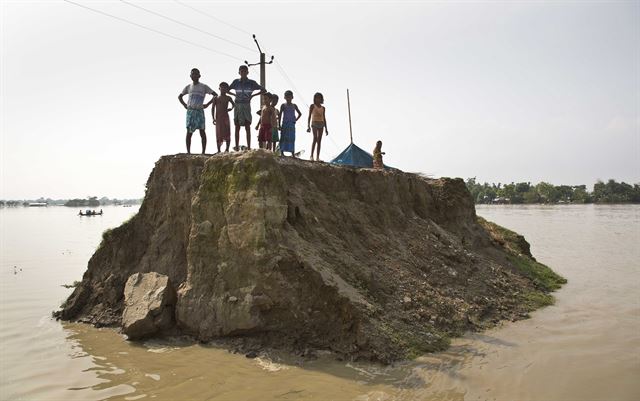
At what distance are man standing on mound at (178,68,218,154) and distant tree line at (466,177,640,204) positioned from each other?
2692 inches

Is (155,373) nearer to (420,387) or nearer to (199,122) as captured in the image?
(420,387)

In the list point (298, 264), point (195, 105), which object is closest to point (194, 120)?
point (195, 105)

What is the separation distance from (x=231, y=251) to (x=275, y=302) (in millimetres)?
1146

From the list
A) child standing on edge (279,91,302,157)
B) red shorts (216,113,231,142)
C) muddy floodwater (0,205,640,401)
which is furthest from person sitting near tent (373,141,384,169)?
muddy floodwater (0,205,640,401)

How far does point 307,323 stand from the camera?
6414 mm

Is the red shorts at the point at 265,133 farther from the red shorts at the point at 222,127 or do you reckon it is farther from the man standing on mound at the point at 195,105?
the man standing on mound at the point at 195,105

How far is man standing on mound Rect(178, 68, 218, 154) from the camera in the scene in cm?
899

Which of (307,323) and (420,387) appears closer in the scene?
(420,387)

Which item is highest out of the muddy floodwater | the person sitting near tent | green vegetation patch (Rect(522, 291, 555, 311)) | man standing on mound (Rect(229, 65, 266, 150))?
man standing on mound (Rect(229, 65, 266, 150))

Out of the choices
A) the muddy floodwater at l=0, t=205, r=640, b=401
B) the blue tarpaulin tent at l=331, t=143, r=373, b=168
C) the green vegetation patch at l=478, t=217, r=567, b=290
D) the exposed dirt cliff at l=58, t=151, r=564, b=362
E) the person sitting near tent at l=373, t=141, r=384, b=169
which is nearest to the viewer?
the muddy floodwater at l=0, t=205, r=640, b=401

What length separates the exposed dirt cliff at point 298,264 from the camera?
6473mm

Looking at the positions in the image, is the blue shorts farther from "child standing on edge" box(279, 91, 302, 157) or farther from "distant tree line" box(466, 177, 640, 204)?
"distant tree line" box(466, 177, 640, 204)

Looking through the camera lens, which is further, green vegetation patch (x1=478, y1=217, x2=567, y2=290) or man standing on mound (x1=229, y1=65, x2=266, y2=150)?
green vegetation patch (x1=478, y1=217, x2=567, y2=290)

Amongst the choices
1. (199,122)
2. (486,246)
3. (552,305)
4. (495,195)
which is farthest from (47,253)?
(495,195)
